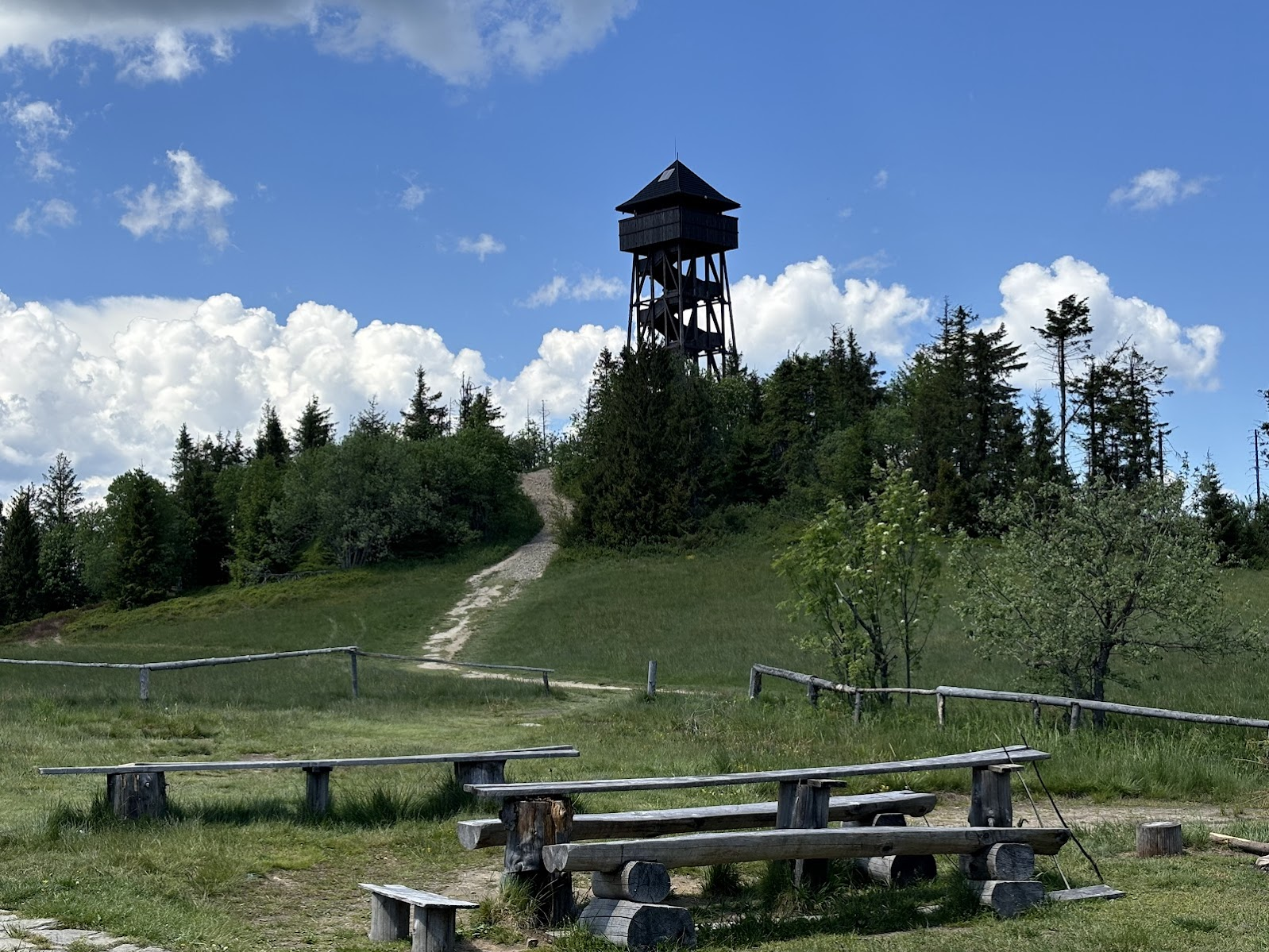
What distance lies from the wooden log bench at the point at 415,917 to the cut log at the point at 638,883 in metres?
0.77

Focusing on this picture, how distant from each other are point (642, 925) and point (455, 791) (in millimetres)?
4669

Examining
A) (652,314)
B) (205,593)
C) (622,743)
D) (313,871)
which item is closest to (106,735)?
(622,743)

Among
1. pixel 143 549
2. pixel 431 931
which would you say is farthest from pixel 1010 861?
pixel 143 549

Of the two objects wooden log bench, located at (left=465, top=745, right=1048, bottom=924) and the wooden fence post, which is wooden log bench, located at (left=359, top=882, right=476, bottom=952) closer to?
wooden log bench, located at (left=465, top=745, right=1048, bottom=924)

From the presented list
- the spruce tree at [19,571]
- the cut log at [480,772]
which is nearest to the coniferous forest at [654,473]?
the spruce tree at [19,571]

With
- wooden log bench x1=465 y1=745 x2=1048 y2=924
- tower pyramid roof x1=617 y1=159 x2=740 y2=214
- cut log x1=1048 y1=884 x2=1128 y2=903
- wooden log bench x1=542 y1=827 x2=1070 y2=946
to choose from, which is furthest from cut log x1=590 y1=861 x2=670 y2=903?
tower pyramid roof x1=617 y1=159 x2=740 y2=214

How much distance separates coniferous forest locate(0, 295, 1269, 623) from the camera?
5772cm

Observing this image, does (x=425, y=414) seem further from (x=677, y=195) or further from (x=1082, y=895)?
(x=1082, y=895)

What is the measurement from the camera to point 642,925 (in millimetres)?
6609

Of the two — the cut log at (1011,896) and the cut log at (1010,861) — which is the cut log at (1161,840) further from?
the cut log at (1011,896)

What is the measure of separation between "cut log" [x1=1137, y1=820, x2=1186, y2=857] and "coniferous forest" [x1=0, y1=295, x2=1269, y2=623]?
42084 millimetres

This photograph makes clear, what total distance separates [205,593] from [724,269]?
32982 mm

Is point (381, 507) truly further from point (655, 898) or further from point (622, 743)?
point (655, 898)

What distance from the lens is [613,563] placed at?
55406 mm
